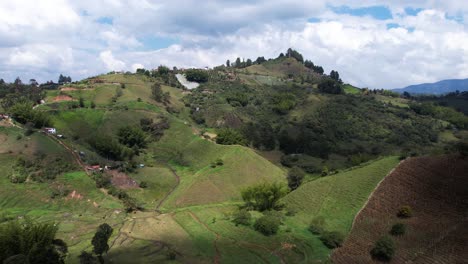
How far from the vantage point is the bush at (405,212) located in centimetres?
4562

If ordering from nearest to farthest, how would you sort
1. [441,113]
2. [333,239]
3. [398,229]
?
1. [398,229]
2. [333,239]
3. [441,113]

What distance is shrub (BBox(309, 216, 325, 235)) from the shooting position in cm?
4669

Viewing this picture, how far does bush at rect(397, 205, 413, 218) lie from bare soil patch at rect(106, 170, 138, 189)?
45.7 metres

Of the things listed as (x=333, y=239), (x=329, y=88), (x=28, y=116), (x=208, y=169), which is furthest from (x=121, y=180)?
(x=329, y=88)

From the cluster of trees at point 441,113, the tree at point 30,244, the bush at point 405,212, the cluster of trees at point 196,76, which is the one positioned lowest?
the bush at point 405,212

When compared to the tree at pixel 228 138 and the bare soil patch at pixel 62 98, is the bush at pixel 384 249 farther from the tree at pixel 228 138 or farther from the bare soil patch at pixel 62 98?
the bare soil patch at pixel 62 98

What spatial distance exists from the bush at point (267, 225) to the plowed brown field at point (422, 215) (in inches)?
331

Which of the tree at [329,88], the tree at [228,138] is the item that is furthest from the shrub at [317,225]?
the tree at [329,88]

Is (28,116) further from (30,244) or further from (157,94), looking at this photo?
(30,244)

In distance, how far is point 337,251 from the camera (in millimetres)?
42469

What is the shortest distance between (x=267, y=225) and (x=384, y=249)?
14.4 m

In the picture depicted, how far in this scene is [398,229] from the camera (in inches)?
1683

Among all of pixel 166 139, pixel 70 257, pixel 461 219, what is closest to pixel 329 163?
pixel 166 139

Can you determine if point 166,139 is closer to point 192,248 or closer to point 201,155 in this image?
point 201,155
